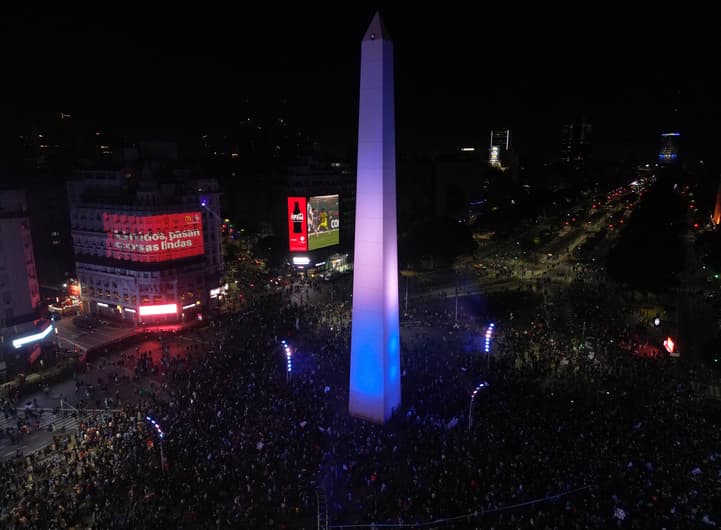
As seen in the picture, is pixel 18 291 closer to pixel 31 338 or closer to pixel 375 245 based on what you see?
pixel 31 338

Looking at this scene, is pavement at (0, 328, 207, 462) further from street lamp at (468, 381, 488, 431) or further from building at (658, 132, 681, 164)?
building at (658, 132, 681, 164)

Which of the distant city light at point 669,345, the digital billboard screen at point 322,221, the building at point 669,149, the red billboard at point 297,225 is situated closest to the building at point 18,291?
the red billboard at point 297,225

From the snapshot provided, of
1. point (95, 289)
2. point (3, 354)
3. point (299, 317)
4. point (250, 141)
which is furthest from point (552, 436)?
point (250, 141)

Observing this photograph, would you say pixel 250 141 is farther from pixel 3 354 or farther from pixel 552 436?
pixel 552 436

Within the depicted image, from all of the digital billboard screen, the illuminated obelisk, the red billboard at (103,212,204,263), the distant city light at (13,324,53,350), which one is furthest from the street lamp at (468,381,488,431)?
the digital billboard screen

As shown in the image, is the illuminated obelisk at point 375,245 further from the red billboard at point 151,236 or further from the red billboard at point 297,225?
the red billboard at point 297,225

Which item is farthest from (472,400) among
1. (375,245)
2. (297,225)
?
(297,225)
